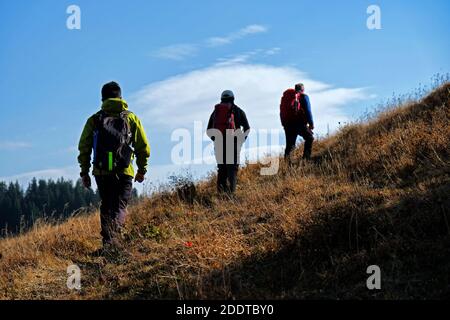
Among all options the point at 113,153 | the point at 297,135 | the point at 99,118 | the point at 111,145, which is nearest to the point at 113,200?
the point at 113,153

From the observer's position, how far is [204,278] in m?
5.02

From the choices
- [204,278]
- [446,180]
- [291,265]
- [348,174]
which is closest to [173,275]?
[204,278]

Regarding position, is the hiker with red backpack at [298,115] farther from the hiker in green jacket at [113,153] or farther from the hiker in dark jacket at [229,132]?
the hiker in green jacket at [113,153]

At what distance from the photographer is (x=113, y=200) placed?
6848mm

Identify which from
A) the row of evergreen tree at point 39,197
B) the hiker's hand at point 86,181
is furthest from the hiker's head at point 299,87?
the row of evergreen tree at point 39,197

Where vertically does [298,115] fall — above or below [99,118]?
above

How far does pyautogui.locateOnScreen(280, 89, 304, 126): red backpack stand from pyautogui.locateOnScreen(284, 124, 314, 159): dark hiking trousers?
191 mm

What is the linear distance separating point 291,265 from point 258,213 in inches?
88.1

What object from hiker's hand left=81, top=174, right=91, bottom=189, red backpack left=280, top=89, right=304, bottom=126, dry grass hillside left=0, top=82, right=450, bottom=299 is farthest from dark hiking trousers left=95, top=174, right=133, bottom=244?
red backpack left=280, top=89, right=304, bottom=126

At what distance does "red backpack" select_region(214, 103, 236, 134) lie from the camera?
9125mm

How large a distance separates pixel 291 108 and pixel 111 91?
5367 millimetres

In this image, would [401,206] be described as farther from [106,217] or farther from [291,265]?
[106,217]

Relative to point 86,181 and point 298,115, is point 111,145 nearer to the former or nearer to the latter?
point 86,181

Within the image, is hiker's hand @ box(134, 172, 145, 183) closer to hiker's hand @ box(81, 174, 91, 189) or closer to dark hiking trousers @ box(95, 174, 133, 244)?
dark hiking trousers @ box(95, 174, 133, 244)
